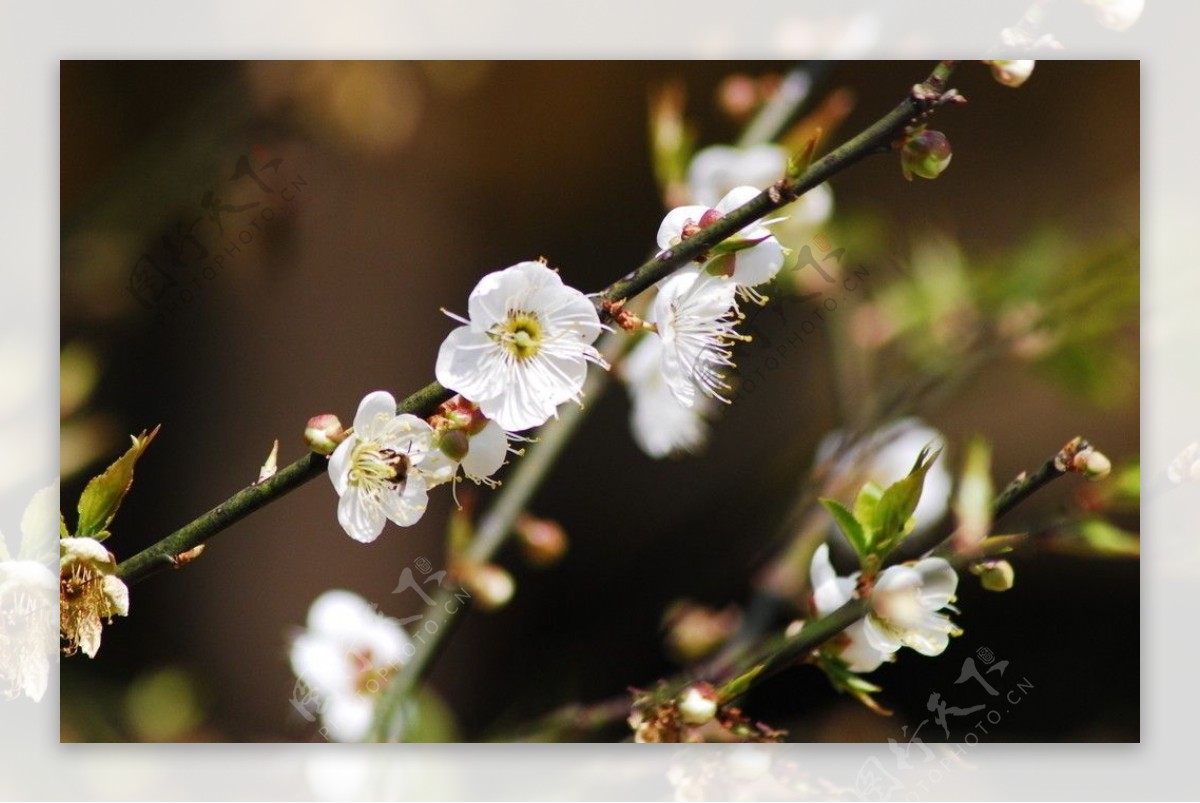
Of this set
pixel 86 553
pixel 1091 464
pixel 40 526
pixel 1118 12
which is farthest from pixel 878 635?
pixel 40 526

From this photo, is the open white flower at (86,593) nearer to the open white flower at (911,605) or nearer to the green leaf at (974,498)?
the open white flower at (911,605)

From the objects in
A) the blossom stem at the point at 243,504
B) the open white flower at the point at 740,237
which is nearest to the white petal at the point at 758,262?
the open white flower at the point at 740,237

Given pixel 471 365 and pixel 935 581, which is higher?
pixel 471 365

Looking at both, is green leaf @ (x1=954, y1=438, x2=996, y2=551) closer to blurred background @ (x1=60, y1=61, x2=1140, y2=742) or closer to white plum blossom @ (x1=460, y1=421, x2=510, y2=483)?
blurred background @ (x1=60, y1=61, x2=1140, y2=742)

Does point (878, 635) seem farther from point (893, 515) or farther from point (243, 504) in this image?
point (243, 504)

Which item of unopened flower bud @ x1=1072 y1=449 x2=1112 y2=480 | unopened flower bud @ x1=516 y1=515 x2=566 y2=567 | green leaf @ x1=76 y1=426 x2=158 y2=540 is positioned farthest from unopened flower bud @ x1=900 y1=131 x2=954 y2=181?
green leaf @ x1=76 y1=426 x2=158 y2=540

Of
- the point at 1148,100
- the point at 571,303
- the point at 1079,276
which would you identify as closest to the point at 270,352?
the point at 571,303
